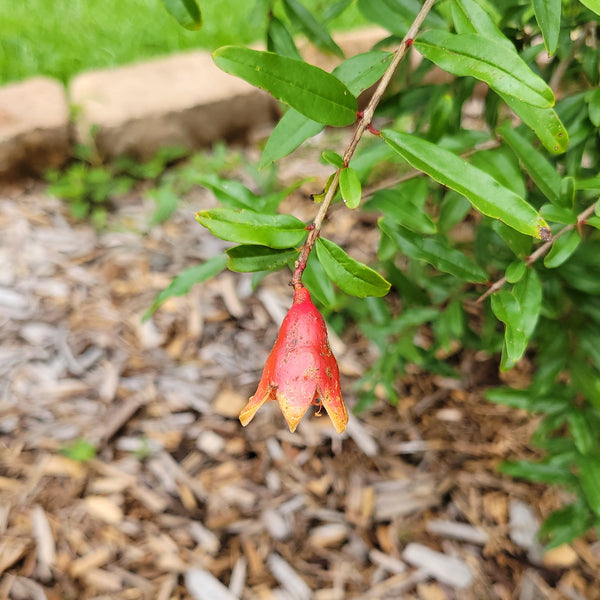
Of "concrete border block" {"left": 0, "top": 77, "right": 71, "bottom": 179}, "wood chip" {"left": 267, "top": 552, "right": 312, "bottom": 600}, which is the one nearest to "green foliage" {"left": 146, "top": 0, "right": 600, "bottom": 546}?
"wood chip" {"left": 267, "top": 552, "right": 312, "bottom": 600}

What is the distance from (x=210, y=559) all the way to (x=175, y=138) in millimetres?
1546

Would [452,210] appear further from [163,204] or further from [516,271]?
[163,204]

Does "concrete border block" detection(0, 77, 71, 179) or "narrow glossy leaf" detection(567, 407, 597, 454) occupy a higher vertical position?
"narrow glossy leaf" detection(567, 407, 597, 454)

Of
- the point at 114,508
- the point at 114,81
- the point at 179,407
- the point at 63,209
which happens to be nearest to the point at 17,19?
the point at 114,81

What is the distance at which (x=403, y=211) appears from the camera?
0.94 m

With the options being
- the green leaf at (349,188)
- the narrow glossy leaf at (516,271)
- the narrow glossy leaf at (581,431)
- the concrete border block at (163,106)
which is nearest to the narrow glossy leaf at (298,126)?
the green leaf at (349,188)

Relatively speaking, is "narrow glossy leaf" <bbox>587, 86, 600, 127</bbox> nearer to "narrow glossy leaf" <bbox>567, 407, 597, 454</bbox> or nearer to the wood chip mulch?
"narrow glossy leaf" <bbox>567, 407, 597, 454</bbox>

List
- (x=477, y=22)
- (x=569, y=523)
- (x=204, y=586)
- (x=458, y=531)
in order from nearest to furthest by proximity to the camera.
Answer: (x=477, y=22) < (x=569, y=523) < (x=204, y=586) < (x=458, y=531)

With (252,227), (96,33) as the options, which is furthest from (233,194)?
(96,33)

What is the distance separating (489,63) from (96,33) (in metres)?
2.47

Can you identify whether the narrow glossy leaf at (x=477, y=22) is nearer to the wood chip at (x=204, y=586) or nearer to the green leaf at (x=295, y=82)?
the green leaf at (x=295, y=82)

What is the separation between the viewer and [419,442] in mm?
1640

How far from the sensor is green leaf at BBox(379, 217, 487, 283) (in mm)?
905

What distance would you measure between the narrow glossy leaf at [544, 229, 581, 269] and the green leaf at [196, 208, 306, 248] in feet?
1.17
